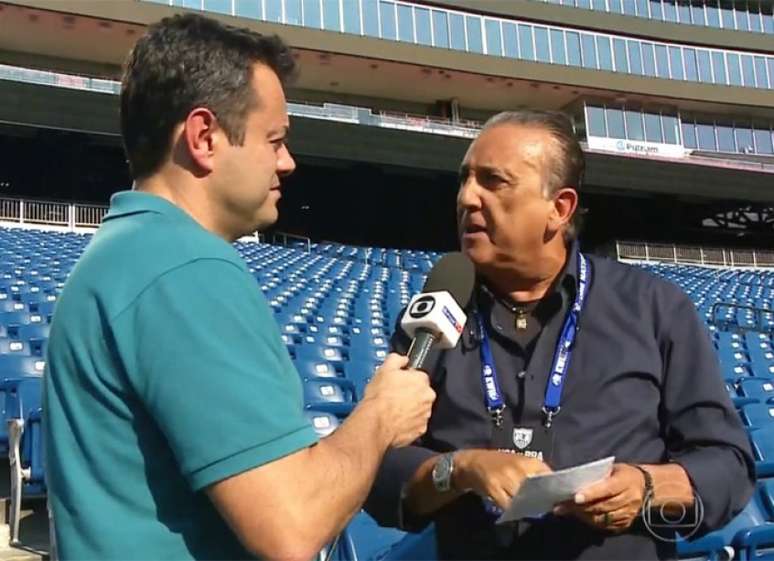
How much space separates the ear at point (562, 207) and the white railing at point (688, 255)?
21.6 meters

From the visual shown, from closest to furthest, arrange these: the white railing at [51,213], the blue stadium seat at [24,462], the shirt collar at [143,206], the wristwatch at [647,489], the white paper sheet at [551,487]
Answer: the shirt collar at [143,206]
the white paper sheet at [551,487]
the wristwatch at [647,489]
the blue stadium seat at [24,462]
the white railing at [51,213]

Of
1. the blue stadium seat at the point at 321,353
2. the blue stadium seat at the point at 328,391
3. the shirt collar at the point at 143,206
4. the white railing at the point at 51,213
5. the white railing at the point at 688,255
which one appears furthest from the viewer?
the white railing at the point at 688,255

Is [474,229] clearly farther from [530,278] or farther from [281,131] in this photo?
[281,131]

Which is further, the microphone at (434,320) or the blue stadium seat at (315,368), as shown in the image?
the blue stadium seat at (315,368)

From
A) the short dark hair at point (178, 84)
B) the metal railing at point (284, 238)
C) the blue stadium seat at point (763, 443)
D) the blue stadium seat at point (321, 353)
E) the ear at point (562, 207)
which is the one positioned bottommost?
the blue stadium seat at point (763, 443)

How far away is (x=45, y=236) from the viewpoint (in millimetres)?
15039

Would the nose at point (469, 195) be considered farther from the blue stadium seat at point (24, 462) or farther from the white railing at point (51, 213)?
the white railing at point (51, 213)

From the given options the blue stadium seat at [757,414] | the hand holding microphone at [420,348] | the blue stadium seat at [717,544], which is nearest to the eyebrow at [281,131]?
the hand holding microphone at [420,348]

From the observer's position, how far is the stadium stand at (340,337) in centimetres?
286

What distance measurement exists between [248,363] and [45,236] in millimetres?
15152

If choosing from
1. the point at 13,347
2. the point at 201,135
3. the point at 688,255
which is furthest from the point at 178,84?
the point at 688,255

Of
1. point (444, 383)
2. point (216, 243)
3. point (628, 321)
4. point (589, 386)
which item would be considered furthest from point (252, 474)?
point (628, 321)

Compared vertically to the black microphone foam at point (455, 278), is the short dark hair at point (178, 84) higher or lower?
higher

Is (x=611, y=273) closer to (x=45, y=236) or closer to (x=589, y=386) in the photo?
(x=589, y=386)
